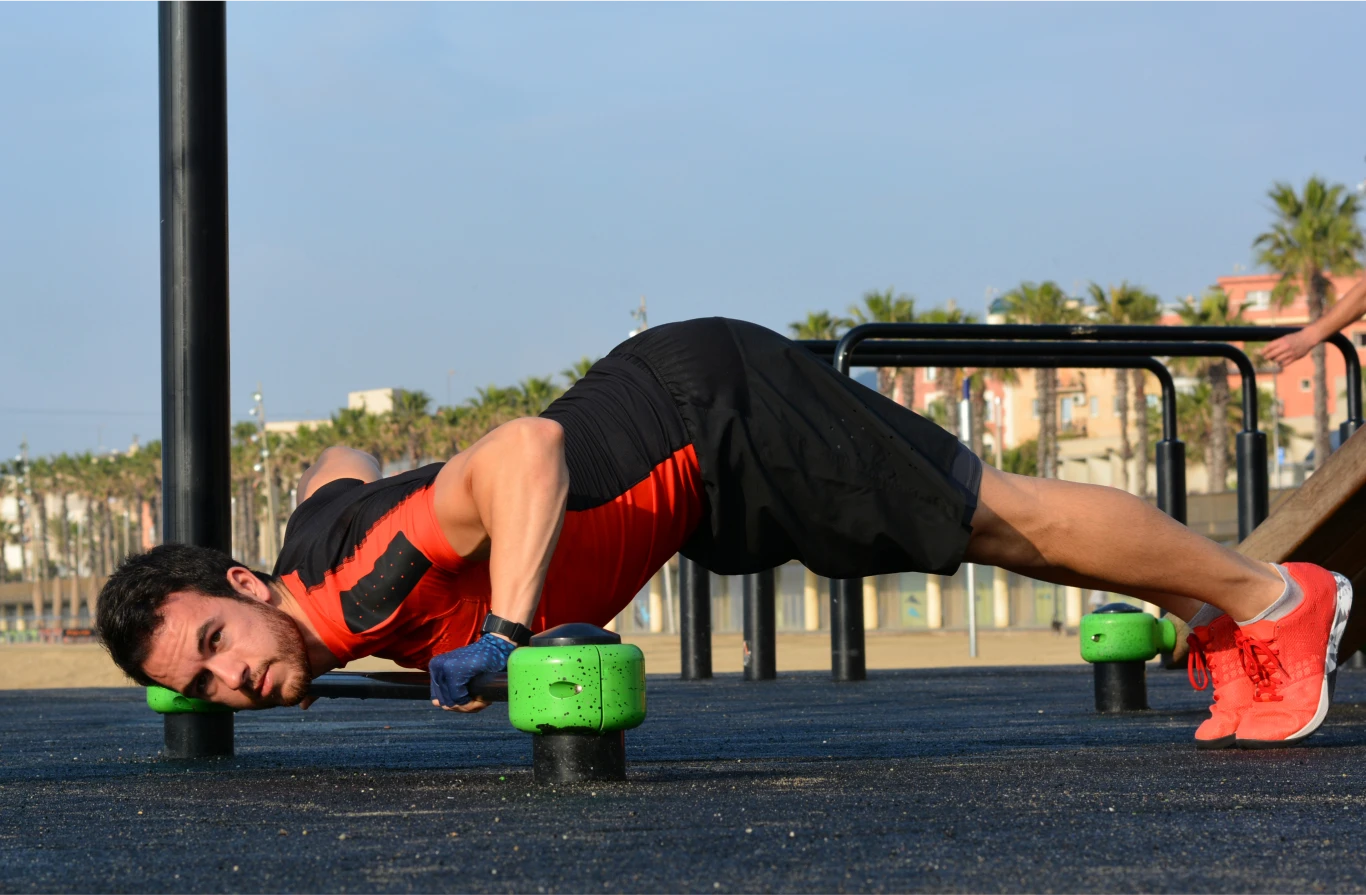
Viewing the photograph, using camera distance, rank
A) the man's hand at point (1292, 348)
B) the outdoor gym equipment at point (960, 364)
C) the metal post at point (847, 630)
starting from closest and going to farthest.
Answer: the man's hand at point (1292, 348) → the outdoor gym equipment at point (960, 364) → the metal post at point (847, 630)

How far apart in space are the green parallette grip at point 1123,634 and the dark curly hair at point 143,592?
227 cm

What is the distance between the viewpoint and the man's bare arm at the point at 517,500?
99.6 inches

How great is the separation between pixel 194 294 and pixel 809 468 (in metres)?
1.44

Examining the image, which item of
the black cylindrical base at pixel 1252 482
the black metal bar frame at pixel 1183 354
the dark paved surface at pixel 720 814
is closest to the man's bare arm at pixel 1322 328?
the dark paved surface at pixel 720 814

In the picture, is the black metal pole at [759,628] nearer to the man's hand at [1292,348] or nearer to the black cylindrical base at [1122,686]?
the black cylindrical base at [1122,686]

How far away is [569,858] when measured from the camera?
170 centimetres

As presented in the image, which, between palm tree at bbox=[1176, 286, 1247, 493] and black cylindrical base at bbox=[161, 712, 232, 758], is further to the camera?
palm tree at bbox=[1176, 286, 1247, 493]

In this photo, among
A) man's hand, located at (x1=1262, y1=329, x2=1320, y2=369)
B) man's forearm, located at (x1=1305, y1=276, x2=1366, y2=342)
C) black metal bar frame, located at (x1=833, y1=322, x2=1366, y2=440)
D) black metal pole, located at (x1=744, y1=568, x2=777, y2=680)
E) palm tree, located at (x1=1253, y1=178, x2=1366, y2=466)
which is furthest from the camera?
palm tree, located at (x1=1253, y1=178, x2=1366, y2=466)

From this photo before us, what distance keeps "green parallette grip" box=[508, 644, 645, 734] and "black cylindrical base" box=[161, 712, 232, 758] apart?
3.86 feet

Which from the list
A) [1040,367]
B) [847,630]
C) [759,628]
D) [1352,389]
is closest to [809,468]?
[1040,367]

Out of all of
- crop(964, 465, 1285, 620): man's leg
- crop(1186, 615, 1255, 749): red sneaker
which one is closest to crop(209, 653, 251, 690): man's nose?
crop(964, 465, 1285, 620): man's leg

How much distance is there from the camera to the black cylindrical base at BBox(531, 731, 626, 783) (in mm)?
2494

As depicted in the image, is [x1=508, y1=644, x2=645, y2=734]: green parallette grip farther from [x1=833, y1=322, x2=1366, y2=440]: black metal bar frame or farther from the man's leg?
[x1=833, y1=322, x2=1366, y2=440]: black metal bar frame

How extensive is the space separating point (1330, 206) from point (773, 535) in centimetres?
4137
